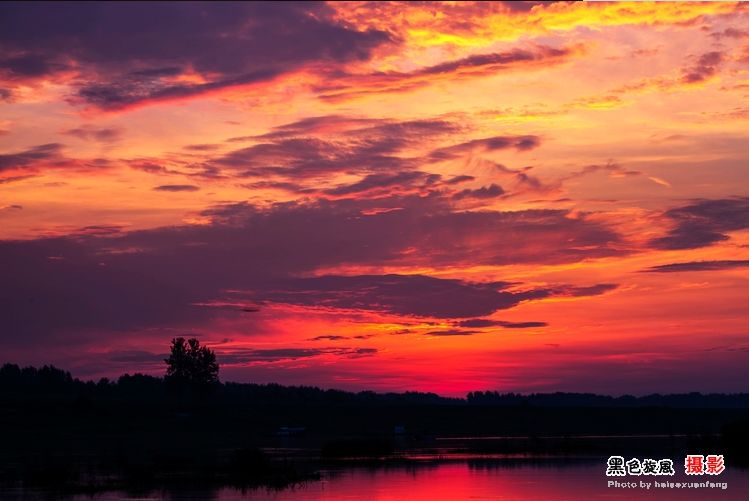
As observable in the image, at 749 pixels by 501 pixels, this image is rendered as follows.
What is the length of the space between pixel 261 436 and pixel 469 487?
247 feet

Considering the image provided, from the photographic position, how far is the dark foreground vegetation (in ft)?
206

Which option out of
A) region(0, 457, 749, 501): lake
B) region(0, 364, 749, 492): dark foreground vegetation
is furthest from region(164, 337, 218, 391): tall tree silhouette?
region(0, 457, 749, 501): lake

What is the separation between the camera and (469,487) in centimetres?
5703

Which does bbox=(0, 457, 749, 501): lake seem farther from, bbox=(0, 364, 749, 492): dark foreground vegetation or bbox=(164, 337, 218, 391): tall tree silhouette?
bbox=(164, 337, 218, 391): tall tree silhouette

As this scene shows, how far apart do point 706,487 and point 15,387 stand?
159 m

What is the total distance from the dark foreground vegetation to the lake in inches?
122

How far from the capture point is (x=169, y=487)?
5650 cm

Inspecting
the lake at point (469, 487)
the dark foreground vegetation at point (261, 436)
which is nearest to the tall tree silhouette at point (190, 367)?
the dark foreground vegetation at point (261, 436)

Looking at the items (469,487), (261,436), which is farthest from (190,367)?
(469,487)

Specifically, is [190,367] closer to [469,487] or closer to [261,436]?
[261,436]

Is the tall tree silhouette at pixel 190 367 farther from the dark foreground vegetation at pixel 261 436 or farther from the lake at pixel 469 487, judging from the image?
the lake at pixel 469 487

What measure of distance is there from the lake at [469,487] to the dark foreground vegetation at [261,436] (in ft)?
10.1

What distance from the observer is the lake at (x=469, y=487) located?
51938mm

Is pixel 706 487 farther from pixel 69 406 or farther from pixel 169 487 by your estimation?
pixel 69 406
